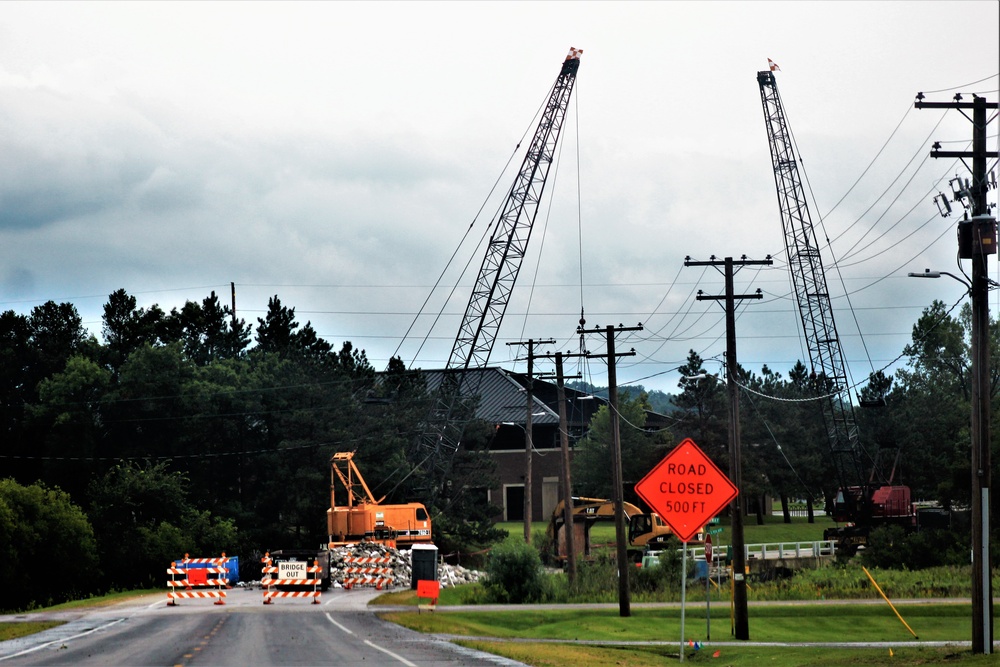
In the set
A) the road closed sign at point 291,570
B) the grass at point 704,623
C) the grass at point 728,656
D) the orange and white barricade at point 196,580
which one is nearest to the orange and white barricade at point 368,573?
the orange and white barricade at point 196,580

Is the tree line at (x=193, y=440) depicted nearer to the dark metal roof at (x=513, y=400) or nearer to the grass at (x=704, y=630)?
the dark metal roof at (x=513, y=400)

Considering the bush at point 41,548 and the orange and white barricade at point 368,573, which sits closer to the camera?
the orange and white barricade at point 368,573

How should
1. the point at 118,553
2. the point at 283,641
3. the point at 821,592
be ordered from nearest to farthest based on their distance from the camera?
1. the point at 283,641
2. the point at 821,592
3. the point at 118,553

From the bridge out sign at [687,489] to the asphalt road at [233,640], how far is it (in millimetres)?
4182

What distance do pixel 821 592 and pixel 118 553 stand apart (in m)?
42.0

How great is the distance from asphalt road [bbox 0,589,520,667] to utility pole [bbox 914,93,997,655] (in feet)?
32.8

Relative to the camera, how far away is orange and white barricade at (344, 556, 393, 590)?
171 feet

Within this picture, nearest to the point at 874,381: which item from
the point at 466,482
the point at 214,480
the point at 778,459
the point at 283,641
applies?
the point at 778,459

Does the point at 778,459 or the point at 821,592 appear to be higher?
the point at 778,459

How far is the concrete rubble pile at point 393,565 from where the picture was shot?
184ft

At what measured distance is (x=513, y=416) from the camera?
109 meters

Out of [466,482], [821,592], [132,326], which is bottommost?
[821,592]

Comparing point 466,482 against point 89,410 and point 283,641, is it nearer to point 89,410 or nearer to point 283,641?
point 89,410

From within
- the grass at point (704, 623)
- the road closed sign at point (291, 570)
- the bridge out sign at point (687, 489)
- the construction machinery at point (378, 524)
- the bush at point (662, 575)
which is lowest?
the grass at point (704, 623)
